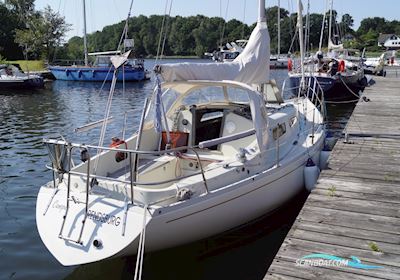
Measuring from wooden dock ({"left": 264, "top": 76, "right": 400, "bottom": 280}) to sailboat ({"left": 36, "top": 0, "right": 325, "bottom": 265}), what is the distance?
830mm

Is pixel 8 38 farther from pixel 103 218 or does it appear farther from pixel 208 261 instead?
pixel 103 218

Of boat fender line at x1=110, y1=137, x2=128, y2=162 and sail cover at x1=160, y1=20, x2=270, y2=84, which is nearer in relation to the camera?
sail cover at x1=160, y1=20, x2=270, y2=84

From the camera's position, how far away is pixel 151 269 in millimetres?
6816

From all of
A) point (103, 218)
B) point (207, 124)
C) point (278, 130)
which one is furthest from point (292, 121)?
point (103, 218)

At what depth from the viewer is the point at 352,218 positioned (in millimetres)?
6508

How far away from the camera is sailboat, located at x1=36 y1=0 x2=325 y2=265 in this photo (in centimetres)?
591

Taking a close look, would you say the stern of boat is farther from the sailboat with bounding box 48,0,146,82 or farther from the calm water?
the sailboat with bounding box 48,0,146,82

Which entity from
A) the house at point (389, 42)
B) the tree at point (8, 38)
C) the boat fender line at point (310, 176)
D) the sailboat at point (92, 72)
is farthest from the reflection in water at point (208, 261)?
the house at point (389, 42)

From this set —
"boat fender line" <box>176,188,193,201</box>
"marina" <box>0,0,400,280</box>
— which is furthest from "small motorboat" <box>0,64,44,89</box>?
"boat fender line" <box>176,188,193,201</box>

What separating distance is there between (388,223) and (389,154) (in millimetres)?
4087

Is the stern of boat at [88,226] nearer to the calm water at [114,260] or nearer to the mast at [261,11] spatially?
the calm water at [114,260]

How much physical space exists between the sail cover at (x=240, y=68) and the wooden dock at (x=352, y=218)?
236 centimetres

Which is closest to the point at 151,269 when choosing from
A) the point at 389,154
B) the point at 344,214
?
the point at 344,214

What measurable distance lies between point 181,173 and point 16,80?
30220 mm
